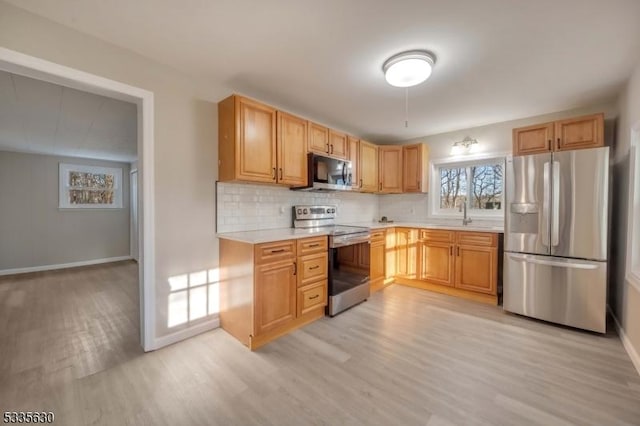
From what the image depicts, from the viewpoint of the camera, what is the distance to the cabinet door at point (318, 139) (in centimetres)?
315

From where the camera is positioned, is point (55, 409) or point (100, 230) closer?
point (55, 409)

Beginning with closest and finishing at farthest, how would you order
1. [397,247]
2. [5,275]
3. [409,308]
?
[409,308] < [397,247] < [5,275]

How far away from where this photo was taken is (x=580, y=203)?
2.55m

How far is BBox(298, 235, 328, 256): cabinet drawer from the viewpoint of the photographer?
8.59ft

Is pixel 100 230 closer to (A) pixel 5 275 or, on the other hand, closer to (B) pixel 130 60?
(A) pixel 5 275

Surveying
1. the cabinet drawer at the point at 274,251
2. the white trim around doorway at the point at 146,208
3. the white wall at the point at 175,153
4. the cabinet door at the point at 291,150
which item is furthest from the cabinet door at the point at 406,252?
the white trim around doorway at the point at 146,208

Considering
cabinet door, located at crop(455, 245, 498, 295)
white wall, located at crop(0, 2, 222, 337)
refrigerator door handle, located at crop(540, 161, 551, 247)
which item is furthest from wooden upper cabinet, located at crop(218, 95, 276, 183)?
refrigerator door handle, located at crop(540, 161, 551, 247)

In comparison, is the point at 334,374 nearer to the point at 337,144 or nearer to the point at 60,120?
the point at 337,144

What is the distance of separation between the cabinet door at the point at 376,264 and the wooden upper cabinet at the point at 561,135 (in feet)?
6.73

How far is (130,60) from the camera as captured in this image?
6.89 ft

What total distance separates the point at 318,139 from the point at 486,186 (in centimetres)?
273

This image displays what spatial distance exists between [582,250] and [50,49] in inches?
184

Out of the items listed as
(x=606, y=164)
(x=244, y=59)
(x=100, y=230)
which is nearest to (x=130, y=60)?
(x=244, y=59)

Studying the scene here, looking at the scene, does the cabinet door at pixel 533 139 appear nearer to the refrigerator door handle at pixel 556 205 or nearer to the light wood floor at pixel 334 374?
the refrigerator door handle at pixel 556 205
